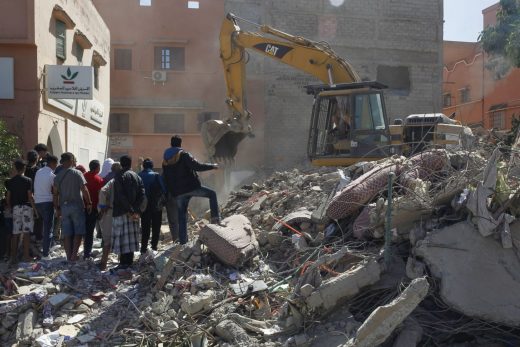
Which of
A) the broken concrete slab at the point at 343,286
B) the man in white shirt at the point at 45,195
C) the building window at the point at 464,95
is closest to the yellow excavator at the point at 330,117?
the broken concrete slab at the point at 343,286

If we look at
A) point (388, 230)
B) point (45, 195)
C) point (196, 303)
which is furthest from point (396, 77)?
point (196, 303)

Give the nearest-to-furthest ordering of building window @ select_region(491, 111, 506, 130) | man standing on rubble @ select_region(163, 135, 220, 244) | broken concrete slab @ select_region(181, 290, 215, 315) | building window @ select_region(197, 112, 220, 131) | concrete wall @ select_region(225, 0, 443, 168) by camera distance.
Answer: broken concrete slab @ select_region(181, 290, 215, 315)
man standing on rubble @ select_region(163, 135, 220, 244)
building window @ select_region(491, 111, 506, 130)
concrete wall @ select_region(225, 0, 443, 168)
building window @ select_region(197, 112, 220, 131)

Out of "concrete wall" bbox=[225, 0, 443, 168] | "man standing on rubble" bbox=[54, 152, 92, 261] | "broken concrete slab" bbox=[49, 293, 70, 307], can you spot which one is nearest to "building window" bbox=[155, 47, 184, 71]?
"concrete wall" bbox=[225, 0, 443, 168]

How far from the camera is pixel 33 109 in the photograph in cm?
1122

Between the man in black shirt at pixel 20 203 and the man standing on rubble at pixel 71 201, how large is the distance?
39 cm

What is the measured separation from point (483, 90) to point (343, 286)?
954 inches

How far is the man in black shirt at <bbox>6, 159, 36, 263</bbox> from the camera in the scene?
7.95m

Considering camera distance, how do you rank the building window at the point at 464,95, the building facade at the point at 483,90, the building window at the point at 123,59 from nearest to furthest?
the building facade at the point at 483,90 < the building window at the point at 123,59 < the building window at the point at 464,95

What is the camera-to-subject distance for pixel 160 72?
1080 inches

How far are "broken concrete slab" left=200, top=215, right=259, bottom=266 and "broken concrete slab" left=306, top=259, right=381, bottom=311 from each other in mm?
1557

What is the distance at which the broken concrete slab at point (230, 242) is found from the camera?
6.52 m

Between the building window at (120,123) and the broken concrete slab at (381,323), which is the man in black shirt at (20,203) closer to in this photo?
the broken concrete slab at (381,323)

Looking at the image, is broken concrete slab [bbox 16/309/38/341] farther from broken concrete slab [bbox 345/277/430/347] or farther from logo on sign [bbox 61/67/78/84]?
logo on sign [bbox 61/67/78/84]

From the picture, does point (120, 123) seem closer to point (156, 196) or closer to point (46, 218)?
point (46, 218)
